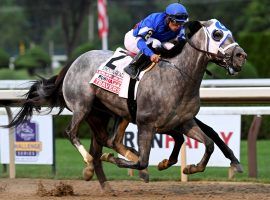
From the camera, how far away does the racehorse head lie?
6.49 meters

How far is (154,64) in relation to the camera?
23.1 ft

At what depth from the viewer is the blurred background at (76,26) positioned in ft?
93.1

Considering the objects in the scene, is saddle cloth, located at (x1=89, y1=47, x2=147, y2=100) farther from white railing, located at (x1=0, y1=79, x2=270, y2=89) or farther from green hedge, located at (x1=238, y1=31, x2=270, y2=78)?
green hedge, located at (x1=238, y1=31, x2=270, y2=78)

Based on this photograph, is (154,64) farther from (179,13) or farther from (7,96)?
(7,96)

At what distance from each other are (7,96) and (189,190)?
2493 millimetres

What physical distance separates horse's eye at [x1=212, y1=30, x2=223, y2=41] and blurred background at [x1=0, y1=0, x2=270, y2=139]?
12.3 m

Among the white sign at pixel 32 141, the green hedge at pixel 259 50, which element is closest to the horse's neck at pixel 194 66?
the white sign at pixel 32 141

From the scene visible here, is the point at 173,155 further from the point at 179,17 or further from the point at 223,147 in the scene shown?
the point at 179,17

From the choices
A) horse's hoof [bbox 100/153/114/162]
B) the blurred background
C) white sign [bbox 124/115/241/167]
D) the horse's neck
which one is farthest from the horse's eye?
the blurred background

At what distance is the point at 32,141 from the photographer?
9688mm

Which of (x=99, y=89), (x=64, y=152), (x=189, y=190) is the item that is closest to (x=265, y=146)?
(x=64, y=152)

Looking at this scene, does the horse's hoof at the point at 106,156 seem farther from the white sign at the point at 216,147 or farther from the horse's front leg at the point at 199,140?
the white sign at the point at 216,147

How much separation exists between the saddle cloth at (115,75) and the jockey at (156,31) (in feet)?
0.37

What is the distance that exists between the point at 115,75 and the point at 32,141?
269 centimetres
